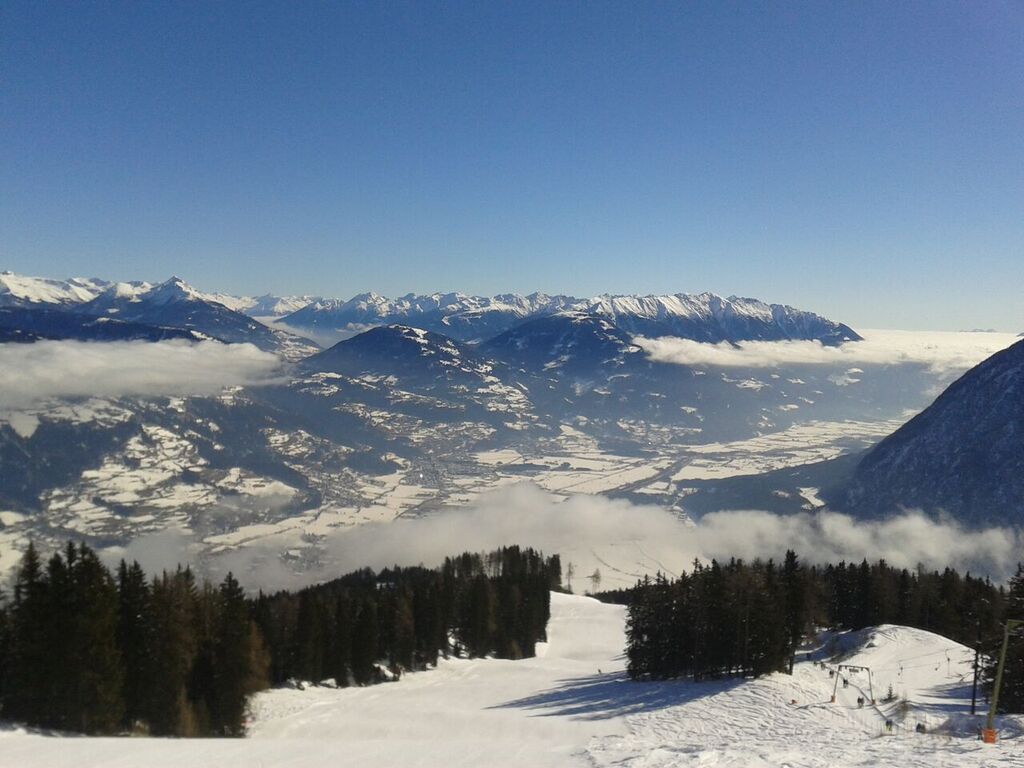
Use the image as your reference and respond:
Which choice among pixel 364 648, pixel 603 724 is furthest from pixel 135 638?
pixel 603 724

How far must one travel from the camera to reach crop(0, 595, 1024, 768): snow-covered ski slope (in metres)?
29.4

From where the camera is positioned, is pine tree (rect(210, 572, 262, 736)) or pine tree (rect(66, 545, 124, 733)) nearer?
pine tree (rect(66, 545, 124, 733))

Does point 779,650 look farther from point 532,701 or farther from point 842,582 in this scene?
point 842,582

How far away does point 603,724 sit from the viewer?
44.7 m

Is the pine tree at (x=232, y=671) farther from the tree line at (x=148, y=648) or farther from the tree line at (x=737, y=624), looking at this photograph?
the tree line at (x=737, y=624)

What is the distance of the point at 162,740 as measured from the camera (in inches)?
1457

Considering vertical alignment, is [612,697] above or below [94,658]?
below

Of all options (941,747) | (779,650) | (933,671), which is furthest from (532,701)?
(933,671)

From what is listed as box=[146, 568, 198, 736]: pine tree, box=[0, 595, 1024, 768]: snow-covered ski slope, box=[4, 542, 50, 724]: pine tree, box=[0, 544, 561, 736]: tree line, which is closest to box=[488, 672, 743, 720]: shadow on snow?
box=[0, 595, 1024, 768]: snow-covered ski slope

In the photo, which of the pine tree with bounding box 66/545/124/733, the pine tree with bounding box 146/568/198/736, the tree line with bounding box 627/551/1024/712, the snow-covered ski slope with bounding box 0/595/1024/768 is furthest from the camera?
the tree line with bounding box 627/551/1024/712

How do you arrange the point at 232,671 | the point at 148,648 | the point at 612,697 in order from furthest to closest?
the point at 612,697 < the point at 232,671 < the point at 148,648

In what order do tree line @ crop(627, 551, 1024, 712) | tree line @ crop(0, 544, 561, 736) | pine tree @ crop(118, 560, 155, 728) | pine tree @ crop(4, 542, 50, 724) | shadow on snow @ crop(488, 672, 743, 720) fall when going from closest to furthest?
pine tree @ crop(4, 542, 50, 724)
tree line @ crop(0, 544, 561, 736)
pine tree @ crop(118, 560, 155, 728)
shadow on snow @ crop(488, 672, 743, 720)
tree line @ crop(627, 551, 1024, 712)

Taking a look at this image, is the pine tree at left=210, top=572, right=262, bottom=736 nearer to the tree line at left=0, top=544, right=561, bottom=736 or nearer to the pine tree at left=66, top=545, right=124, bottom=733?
the tree line at left=0, top=544, right=561, bottom=736

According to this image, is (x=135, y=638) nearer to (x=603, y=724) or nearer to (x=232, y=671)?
(x=232, y=671)
